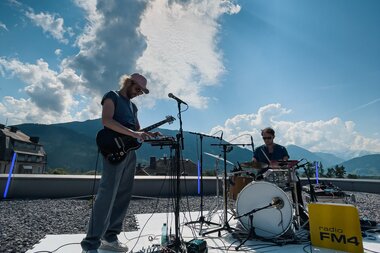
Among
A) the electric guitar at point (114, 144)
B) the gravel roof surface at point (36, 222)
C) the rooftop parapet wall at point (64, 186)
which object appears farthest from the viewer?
the rooftop parapet wall at point (64, 186)

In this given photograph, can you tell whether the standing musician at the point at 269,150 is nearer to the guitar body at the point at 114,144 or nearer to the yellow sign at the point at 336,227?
the yellow sign at the point at 336,227

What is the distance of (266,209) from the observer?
3438 millimetres

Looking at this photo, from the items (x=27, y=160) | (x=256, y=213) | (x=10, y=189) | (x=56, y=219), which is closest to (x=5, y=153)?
(x=27, y=160)

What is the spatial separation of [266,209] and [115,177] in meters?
2.20

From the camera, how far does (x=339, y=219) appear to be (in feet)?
9.63

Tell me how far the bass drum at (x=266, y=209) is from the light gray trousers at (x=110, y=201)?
5.80 feet

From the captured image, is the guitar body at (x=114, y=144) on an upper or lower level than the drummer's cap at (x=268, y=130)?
lower

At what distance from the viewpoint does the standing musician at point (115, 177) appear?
254 cm

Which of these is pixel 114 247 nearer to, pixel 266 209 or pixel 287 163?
pixel 266 209

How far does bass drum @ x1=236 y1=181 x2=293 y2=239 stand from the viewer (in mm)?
3275

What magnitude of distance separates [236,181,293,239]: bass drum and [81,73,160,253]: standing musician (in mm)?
1734

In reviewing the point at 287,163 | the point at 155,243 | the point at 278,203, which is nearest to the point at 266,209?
the point at 278,203

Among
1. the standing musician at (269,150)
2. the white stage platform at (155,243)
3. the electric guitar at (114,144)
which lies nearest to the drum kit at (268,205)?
the white stage platform at (155,243)

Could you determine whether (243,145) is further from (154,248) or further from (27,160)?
(27,160)
